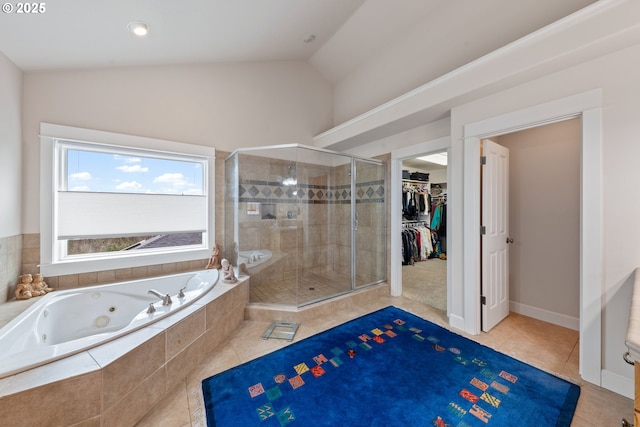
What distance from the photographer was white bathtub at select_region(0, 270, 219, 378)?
51.9 inches

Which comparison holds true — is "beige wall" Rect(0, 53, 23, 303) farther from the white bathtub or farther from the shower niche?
the shower niche

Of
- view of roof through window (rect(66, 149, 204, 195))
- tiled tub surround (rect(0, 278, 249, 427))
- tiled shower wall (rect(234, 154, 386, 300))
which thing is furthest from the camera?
tiled shower wall (rect(234, 154, 386, 300))

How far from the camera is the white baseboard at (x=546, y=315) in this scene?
254 cm

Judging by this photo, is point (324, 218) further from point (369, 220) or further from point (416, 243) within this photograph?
point (416, 243)

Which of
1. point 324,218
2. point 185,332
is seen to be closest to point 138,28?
point 185,332

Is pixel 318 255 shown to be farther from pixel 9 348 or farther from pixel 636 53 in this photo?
pixel 636 53

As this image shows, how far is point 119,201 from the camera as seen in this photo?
257 centimetres

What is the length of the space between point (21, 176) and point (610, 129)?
461 centimetres

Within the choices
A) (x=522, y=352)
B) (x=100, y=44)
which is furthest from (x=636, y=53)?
(x=100, y=44)

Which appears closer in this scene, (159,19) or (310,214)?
(159,19)

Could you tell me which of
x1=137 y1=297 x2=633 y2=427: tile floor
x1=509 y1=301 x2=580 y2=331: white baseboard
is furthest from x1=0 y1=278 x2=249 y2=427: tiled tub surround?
x1=509 y1=301 x2=580 y2=331: white baseboard

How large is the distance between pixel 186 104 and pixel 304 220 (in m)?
2.17

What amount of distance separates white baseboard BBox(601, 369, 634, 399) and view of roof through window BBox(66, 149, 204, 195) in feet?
13.2

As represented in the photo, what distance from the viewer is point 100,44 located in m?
2.08
